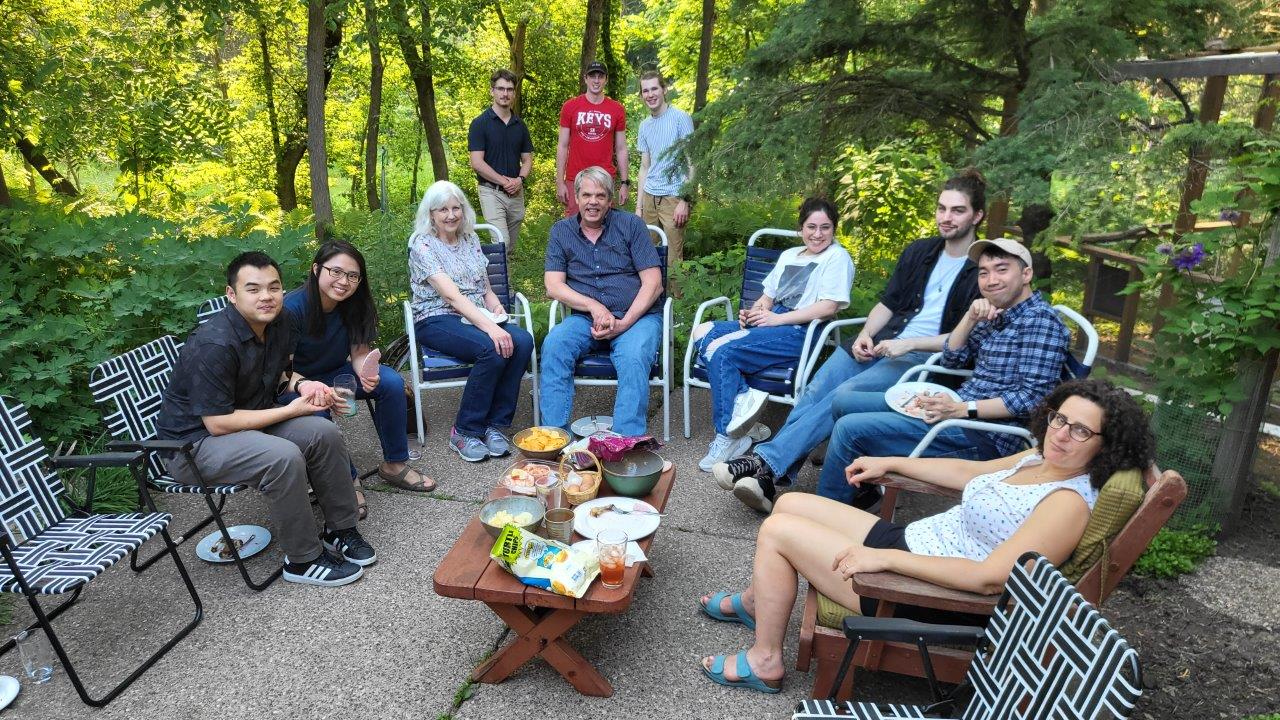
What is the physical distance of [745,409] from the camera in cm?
363

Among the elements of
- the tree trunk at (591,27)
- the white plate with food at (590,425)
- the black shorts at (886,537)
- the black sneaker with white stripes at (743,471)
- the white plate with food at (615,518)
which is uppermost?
the tree trunk at (591,27)

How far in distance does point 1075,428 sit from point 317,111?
19.3 ft

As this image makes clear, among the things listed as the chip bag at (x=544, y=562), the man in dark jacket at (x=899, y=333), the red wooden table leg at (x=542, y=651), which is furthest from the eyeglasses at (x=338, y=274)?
the man in dark jacket at (x=899, y=333)

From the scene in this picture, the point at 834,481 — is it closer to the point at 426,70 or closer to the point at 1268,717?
the point at 1268,717

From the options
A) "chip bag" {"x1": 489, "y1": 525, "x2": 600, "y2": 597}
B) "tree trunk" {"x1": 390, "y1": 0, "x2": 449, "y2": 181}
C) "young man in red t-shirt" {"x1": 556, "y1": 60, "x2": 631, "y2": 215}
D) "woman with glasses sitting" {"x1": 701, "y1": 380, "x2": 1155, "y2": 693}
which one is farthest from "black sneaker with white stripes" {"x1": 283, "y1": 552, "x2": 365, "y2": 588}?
"tree trunk" {"x1": 390, "y1": 0, "x2": 449, "y2": 181}

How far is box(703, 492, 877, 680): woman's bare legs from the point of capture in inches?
83.7

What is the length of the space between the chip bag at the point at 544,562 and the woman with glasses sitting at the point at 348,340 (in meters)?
1.23

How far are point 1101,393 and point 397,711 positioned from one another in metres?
2.12

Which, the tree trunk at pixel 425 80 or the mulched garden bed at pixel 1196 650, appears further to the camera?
the tree trunk at pixel 425 80

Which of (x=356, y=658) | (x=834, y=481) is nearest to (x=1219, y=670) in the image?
(x=834, y=481)

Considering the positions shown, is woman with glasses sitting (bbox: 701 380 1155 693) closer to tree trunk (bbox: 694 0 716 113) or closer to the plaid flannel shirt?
the plaid flannel shirt

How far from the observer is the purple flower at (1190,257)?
9.44ft

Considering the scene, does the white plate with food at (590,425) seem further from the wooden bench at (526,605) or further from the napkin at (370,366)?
the wooden bench at (526,605)

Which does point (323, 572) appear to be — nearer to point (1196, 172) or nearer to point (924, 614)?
point (924, 614)
